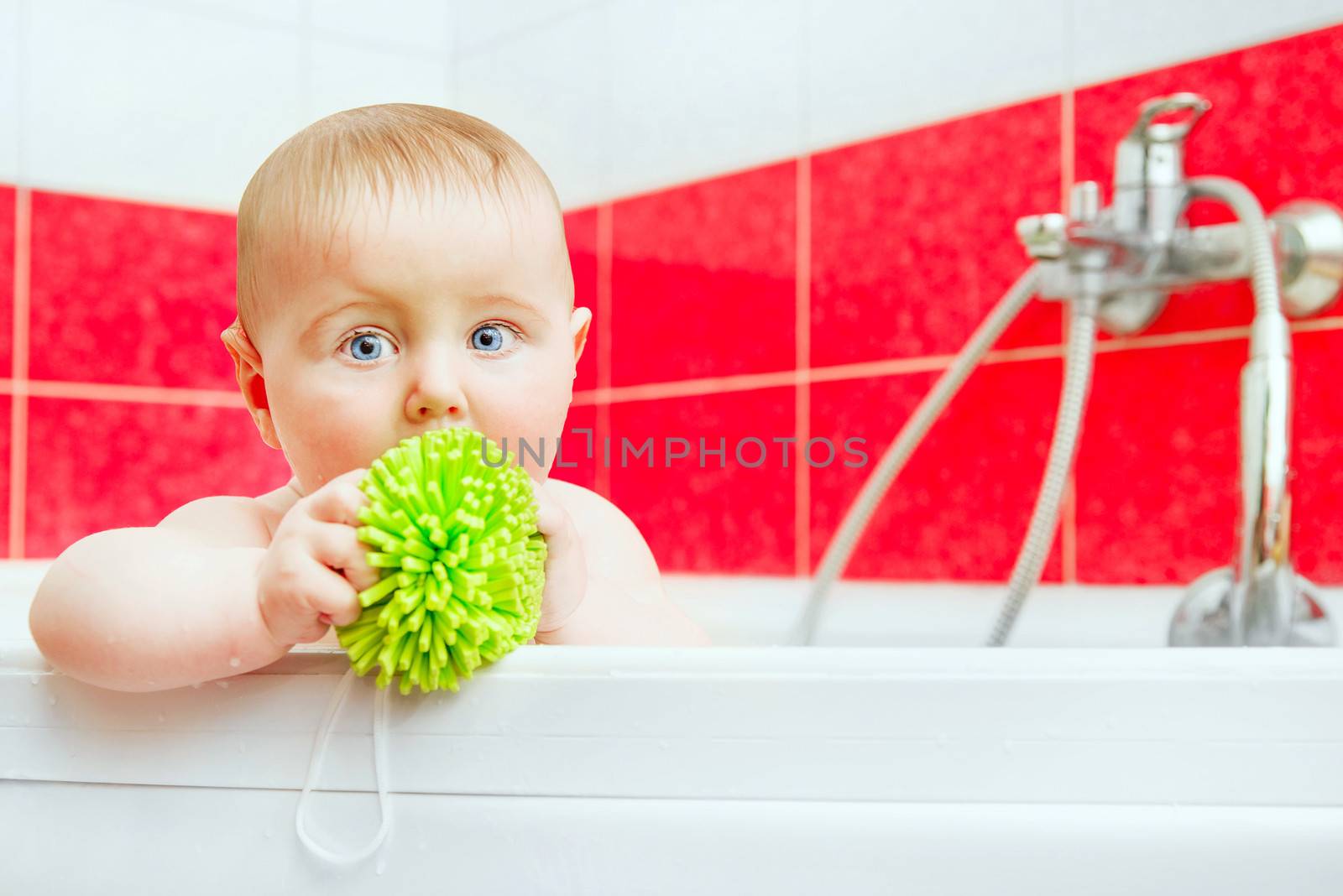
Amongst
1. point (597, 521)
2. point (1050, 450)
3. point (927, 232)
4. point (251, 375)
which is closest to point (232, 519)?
point (251, 375)

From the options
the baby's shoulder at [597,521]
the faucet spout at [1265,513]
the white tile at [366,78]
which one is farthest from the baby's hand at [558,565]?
the white tile at [366,78]

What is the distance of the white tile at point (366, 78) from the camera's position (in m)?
1.88

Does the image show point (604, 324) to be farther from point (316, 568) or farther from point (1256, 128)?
point (316, 568)

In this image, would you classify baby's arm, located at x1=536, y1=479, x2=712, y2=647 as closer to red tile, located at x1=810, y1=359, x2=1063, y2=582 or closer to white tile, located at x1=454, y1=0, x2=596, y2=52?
red tile, located at x1=810, y1=359, x2=1063, y2=582

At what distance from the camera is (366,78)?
1934 mm

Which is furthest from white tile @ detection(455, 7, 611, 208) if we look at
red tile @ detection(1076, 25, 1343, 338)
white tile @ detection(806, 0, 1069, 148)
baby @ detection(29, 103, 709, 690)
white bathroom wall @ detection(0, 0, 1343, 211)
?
baby @ detection(29, 103, 709, 690)

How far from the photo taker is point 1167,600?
4.02 ft

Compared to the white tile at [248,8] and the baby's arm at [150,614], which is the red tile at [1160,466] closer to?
the baby's arm at [150,614]

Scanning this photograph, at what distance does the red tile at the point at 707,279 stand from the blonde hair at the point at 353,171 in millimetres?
979

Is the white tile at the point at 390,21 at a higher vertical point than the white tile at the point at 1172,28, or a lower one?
higher

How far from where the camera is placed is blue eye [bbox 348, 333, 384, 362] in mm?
620

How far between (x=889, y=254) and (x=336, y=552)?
43.6 inches

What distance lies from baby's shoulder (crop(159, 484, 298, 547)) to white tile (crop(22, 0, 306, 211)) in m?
1.14

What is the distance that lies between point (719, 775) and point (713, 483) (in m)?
1.22
